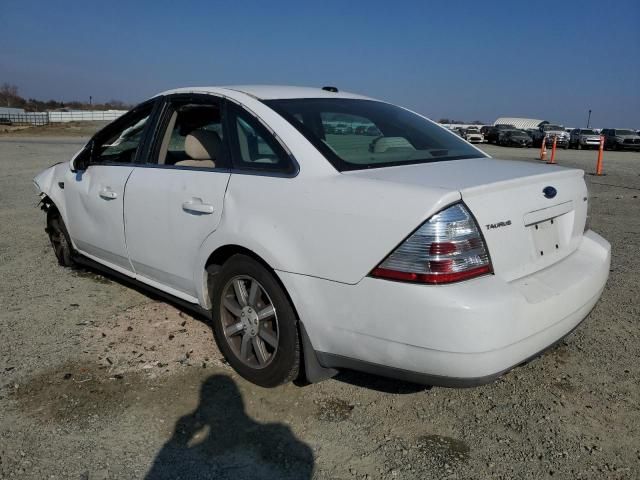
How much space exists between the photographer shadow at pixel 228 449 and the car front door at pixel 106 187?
63.5 inches

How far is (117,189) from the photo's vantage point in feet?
12.9

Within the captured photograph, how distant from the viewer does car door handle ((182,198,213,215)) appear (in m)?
3.15

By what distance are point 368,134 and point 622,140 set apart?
3737 cm

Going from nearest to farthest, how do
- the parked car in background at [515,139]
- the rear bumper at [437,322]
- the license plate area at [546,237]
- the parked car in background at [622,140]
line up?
the rear bumper at [437,322], the license plate area at [546,237], the parked car in background at [622,140], the parked car in background at [515,139]

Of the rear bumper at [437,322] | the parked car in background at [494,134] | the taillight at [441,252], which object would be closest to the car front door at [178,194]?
the rear bumper at [437,322]

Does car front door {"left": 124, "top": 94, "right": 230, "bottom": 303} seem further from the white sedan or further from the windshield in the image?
the windshield

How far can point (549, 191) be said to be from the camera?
9.05 feet

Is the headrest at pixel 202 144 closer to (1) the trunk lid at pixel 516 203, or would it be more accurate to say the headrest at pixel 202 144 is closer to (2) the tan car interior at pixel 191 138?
(2) the tan car interior at pixel 191 138

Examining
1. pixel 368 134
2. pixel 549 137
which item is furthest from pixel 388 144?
pixel 549 137

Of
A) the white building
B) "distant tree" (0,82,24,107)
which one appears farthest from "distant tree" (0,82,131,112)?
the white building

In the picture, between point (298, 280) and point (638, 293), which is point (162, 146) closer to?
point (298, 280)

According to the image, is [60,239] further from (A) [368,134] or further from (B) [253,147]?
(A) [368,134]

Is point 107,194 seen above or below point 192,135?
below

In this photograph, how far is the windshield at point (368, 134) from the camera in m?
2.91
